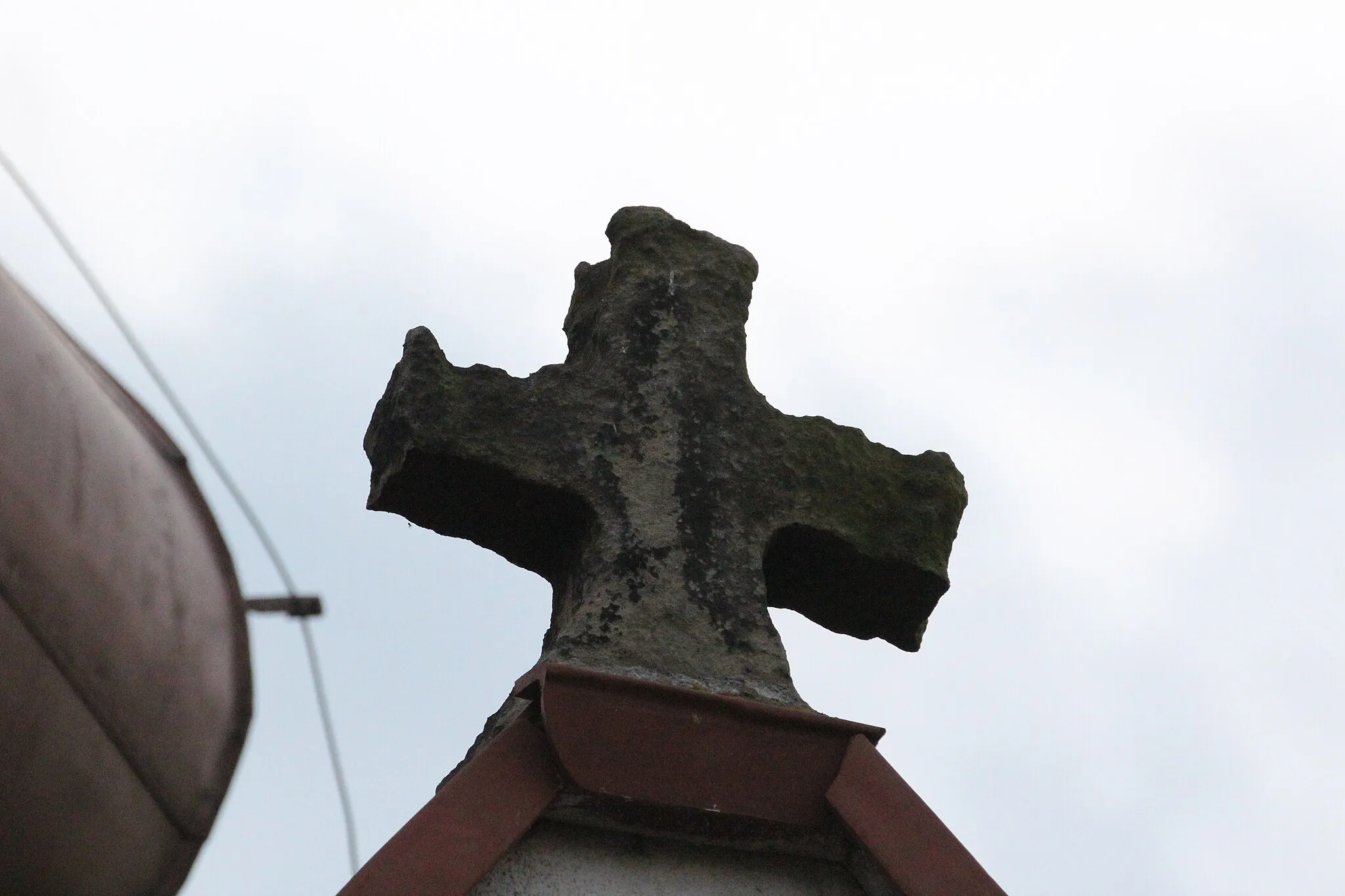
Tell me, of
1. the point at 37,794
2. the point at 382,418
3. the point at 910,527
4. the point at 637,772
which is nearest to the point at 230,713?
the point at 37,794

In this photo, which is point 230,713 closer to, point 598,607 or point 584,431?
point 598,607

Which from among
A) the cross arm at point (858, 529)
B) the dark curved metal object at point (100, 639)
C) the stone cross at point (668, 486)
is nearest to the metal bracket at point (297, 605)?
the dark curved metal object at point (100, 639)

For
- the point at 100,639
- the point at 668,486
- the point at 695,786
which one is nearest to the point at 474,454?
the point at 668,486

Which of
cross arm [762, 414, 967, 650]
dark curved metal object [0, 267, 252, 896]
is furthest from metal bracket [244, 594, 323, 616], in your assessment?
cross arm [762, 414, 967, 650]

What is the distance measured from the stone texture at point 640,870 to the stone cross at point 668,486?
0.24 m

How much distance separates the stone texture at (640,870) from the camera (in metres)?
2.16

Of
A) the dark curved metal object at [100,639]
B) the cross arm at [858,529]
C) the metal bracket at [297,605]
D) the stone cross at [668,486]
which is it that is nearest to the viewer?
the dark curved metal object at [100,639]

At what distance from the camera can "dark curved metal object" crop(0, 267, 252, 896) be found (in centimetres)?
173

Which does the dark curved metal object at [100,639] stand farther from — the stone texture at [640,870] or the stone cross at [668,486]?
the stone cross at [668,486]

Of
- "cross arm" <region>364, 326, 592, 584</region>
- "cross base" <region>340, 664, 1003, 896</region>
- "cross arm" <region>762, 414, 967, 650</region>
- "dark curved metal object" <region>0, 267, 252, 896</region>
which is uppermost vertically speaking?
"cross arm" <region>762, 414, 967, 650</region>

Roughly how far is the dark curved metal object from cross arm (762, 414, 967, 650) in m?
1.03

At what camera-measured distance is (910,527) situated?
9.33ft

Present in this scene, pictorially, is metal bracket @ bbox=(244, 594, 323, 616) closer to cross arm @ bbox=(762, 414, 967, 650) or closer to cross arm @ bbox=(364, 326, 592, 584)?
cross arm @ bbox=(364, 326, 592, 584)

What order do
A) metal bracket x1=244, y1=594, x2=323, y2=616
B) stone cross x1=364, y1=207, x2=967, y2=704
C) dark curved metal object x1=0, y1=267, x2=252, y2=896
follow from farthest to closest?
1. stone cross x1=364, y1=207, x2=967, y2=704
2. metal bracket x1=244, y1=594, x2=323, y2=616
3. dark curved metal object x1=0, y1=267, x2=252, y2=896
